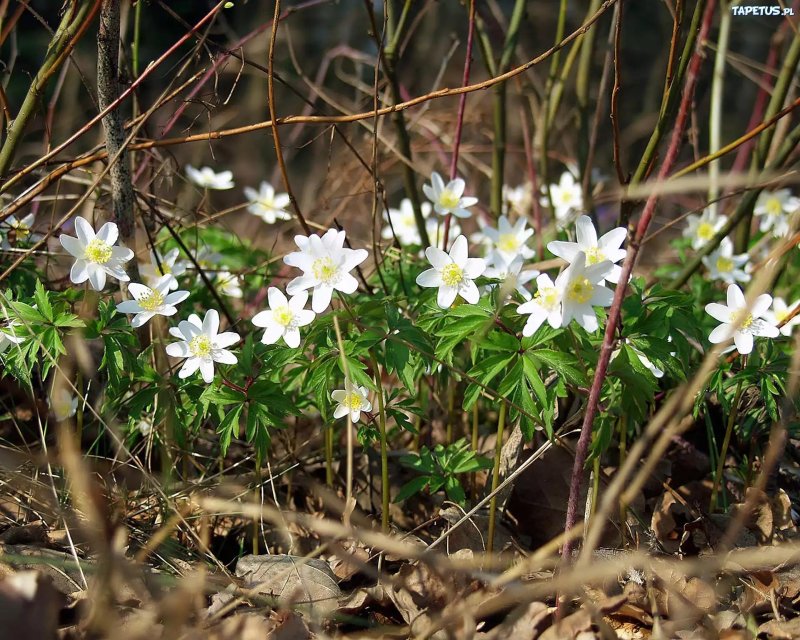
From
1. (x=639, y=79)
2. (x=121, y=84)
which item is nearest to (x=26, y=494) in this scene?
(x=121, y=84)

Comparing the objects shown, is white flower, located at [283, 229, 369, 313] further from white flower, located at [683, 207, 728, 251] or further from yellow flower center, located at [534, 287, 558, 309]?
white flower, located at [683, 207, 728, 251]

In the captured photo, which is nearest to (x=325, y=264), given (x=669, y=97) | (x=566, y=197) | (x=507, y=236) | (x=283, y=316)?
(x=283, y=316)

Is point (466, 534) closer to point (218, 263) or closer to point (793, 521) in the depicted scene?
point (793, 521)

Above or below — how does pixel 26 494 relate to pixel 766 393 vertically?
below

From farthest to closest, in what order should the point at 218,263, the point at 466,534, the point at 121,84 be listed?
the point at 218,263 → the point at 121,84 → the point at 466,534

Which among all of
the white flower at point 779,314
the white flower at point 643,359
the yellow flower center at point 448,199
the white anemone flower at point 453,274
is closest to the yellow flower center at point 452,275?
the white anemone flower at point 453,274

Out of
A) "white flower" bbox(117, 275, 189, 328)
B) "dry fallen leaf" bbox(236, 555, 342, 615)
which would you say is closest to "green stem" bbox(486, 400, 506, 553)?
"dry fallen leaf" bbox(236, 555, 342, 615)
